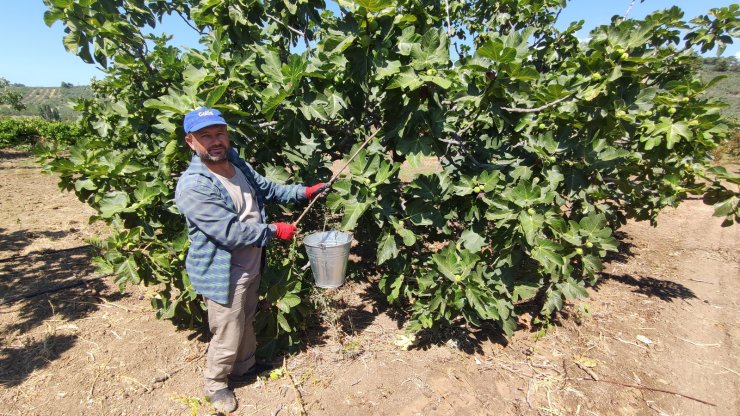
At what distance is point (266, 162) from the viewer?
3.27 metres

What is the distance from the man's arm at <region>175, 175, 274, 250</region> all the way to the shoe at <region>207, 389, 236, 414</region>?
1160 millimetres

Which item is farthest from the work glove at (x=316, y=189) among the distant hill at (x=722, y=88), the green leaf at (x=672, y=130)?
the distant hill at (x=722, y=88)

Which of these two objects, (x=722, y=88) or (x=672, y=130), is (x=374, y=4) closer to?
(x=672, y=130)

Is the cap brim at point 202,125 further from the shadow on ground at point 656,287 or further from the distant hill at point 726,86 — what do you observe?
the distant hill at point 726,86

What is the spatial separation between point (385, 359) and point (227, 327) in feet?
4.40

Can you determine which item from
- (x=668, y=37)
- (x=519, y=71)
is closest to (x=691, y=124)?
(x=668, y=37)

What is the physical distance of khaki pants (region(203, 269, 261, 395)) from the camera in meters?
2.60

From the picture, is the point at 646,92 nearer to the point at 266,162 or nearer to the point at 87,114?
the point at 266,162

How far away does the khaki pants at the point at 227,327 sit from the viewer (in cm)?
260

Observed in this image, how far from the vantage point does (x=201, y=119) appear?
7.47ft

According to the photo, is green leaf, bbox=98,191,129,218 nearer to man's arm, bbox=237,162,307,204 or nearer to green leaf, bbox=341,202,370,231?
man's arm, bbox=237,162,307,204

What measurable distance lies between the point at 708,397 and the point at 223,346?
11.9 ft

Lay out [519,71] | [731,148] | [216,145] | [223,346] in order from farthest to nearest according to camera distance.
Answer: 1. [731,148]
2. [223,346]
3. [216,145]
4. [519,71]

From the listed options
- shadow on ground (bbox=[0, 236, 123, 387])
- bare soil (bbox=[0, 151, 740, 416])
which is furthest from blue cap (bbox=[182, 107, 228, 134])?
shadow on ground (bbox=[0, 236, 123, 387])
